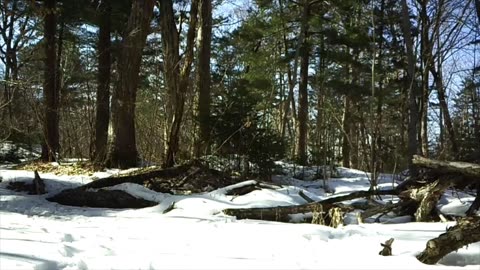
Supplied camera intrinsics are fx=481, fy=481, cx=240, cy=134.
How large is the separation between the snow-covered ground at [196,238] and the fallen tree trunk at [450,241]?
0.12 meters

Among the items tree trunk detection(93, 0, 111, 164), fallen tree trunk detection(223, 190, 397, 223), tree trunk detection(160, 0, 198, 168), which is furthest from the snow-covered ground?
tree trunk detection(93, 0, 111, 164)

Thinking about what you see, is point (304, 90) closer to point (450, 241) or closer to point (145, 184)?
point (145, 184)

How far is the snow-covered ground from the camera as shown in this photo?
4441 millimetres

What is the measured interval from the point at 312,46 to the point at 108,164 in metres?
11.1

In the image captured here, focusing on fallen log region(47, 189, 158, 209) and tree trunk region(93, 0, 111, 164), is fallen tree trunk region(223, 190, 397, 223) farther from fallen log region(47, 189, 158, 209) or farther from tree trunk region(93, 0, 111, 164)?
tree trunk region(93, 0, 111, 164)

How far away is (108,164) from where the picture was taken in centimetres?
1158

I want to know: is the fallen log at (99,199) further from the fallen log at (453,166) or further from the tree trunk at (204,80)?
the fallen log at (453,166)

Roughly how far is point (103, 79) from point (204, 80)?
11.7 feet

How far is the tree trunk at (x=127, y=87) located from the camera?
1155 centimetres

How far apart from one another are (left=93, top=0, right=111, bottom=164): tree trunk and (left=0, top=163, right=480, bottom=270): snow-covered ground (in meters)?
5.51

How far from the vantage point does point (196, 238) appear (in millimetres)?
5750

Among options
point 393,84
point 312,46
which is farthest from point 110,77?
point 393,84

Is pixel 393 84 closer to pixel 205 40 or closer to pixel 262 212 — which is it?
pixel 205 40

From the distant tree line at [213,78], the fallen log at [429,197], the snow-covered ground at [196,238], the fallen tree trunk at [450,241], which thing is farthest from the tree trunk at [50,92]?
the fallen tree trunk at [450,241]
